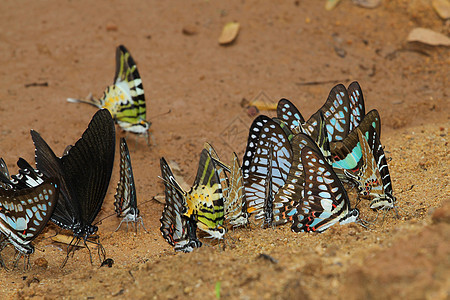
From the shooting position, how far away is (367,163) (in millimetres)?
3982

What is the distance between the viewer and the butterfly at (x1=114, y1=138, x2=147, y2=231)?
4.31 m

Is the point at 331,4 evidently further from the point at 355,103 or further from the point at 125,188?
the point at 125,188

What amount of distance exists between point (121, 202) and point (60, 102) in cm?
251

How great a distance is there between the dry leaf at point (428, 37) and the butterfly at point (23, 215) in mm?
6256

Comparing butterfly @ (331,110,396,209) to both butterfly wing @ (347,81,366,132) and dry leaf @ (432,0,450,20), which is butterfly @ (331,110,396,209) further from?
dry leaf @ (432,0,450,20)

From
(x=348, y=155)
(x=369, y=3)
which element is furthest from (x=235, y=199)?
(x=369, y=3)

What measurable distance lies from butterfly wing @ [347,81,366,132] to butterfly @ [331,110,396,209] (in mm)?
424

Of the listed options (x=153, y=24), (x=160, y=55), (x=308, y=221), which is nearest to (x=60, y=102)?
(x=160, y=55)

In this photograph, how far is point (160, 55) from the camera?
24.1ft

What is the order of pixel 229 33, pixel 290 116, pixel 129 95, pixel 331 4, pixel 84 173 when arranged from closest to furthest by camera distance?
1. pixel 84 173
2. pixel 290 116
3. pixel 129 95
4. pixel 229 33
5. pixel 331 4

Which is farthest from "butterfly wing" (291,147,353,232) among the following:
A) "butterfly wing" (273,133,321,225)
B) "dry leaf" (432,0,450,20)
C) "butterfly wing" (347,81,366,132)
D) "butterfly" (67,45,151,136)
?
"dry leaf" (432,0,450,20)

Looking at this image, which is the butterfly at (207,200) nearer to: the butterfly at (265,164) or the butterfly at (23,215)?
the butterfly at (265,164)

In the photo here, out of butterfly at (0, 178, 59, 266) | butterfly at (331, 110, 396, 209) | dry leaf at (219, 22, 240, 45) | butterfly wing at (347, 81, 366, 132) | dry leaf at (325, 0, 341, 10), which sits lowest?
butterfly at (0, 178, 59, 266)

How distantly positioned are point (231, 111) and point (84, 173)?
264cm
